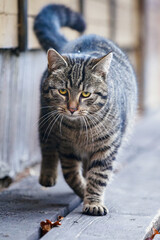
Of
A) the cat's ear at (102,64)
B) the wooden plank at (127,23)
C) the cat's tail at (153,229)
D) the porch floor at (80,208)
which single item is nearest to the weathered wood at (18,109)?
the porch floor at (80,208)

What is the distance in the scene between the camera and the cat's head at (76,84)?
3.63 m

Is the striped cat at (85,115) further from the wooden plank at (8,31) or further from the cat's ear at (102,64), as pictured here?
the wooden plank at (8,31)

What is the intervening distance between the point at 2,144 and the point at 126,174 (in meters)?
1.24

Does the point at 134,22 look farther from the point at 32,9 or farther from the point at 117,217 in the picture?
the point at 117,217

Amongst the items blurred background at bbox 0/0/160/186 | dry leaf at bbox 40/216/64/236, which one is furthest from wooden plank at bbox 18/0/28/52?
dry leaf at bbox 40/216/64/236

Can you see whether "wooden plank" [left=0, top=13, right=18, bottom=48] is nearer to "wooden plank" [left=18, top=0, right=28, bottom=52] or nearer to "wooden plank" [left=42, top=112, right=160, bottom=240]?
"wooden plank" [left=18, top=0, right=28, bottom=52]

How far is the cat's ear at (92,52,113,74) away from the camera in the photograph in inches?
146

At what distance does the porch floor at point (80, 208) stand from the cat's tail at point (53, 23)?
4.09 ft

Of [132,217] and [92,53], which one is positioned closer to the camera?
[132,217]

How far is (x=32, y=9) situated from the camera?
16.5 feet

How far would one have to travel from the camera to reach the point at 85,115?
3689mm

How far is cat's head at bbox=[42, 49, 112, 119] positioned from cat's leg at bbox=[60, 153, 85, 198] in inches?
20.1

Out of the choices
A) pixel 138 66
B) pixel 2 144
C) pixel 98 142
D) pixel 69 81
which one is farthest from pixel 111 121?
pixel 138 66

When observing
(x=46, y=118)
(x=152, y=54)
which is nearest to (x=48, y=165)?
(x=46, y=118)
